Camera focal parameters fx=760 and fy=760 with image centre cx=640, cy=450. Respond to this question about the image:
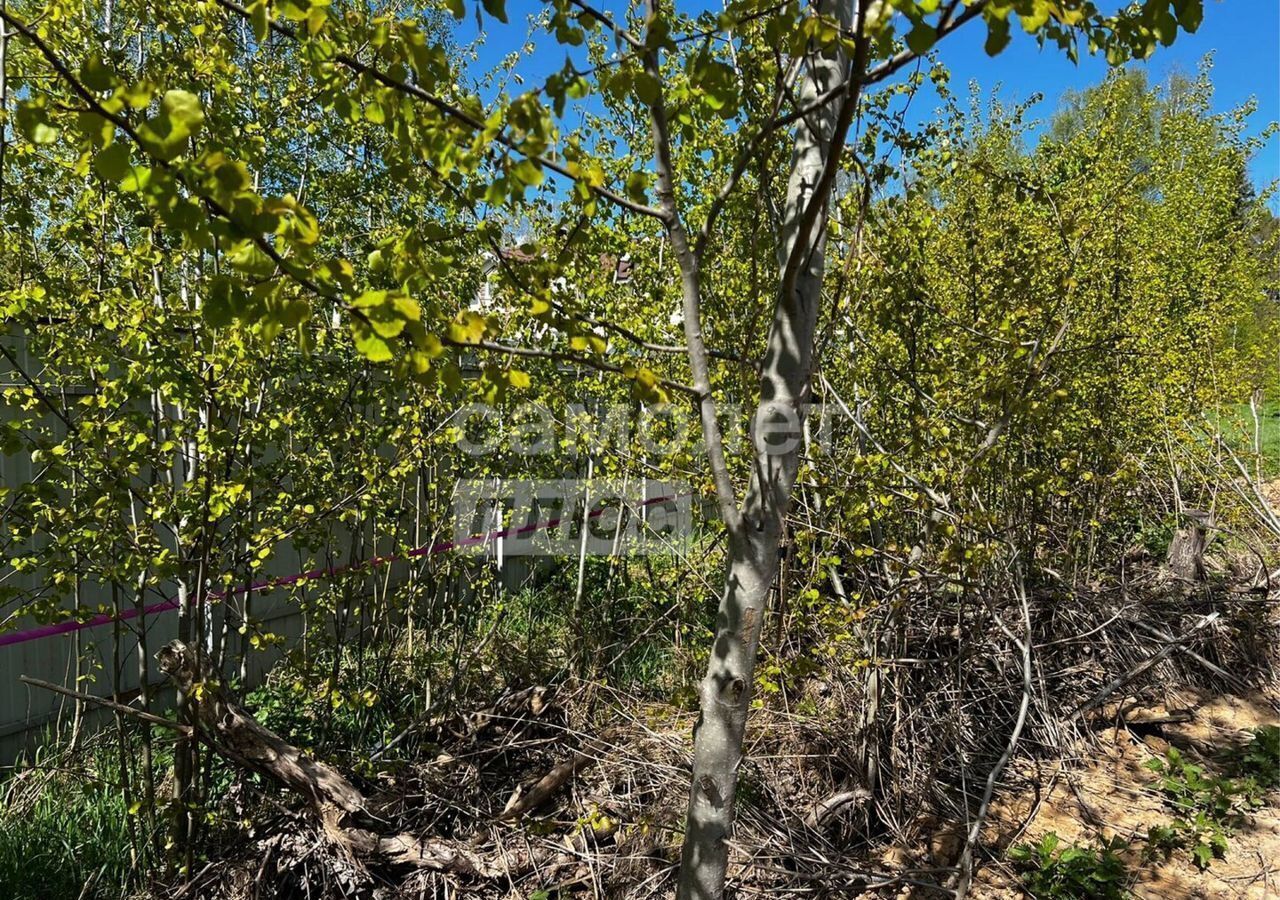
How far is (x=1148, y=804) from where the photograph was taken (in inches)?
145

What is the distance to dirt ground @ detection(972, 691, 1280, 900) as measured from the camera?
10.2 ft

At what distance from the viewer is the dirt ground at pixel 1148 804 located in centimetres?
312

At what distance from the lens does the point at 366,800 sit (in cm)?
325

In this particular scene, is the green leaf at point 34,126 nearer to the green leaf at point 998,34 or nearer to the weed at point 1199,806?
the green leaf at point 998,34

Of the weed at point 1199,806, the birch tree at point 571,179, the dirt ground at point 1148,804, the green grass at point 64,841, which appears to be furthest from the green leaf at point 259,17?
the weed at point 1199,806

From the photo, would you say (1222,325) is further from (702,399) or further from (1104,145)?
(702,399)

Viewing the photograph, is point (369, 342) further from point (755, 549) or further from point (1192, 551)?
point (1192, 551)

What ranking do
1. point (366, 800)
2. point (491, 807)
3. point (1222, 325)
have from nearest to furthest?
point (366, 800)
point (491, 807)
point (1222, 325)

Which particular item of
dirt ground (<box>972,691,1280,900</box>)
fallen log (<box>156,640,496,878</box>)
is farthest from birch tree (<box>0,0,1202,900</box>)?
dirt ground (<box>972,691,1280,900</box>)

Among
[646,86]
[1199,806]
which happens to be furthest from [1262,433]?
[646,86]

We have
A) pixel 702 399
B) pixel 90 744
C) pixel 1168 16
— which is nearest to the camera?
pixel 1168 16

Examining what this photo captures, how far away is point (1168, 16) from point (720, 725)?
163cm

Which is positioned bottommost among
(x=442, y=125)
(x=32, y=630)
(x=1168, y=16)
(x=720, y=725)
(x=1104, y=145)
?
(x=32, y=630)

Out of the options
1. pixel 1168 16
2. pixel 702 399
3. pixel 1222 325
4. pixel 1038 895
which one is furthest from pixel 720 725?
pixel 1222 325
